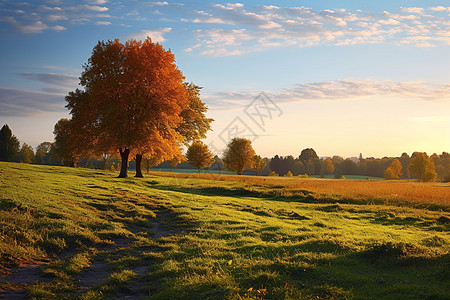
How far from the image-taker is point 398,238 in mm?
15273

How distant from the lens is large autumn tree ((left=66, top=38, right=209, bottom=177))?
3419cm

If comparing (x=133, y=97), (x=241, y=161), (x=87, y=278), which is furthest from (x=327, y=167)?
(x=87, y=278)

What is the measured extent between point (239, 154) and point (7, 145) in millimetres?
63539

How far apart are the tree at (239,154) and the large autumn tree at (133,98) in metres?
56.7

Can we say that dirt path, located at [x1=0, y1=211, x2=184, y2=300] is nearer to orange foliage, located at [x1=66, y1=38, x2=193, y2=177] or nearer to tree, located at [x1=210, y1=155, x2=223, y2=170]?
orange foliage, located at [x1=66, y1=38, x2=193, y2=177]

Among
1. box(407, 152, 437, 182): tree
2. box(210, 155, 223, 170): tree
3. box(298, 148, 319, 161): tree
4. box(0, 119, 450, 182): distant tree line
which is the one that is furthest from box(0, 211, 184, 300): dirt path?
box(298, 148, 319, 161): tree

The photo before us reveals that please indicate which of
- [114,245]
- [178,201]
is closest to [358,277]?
[114,245]

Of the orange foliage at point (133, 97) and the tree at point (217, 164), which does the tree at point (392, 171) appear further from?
the orange foliage at point (133, 97)

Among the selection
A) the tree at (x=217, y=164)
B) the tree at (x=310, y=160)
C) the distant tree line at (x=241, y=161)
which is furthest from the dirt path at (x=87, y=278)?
the tree at (x=310, y=160)

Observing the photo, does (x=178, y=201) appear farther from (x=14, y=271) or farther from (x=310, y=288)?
(x=310, y=288)

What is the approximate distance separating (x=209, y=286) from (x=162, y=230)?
8.85 m

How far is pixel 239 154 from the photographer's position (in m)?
93.2

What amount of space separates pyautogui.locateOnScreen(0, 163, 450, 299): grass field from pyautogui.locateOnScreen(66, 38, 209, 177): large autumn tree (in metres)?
13.0

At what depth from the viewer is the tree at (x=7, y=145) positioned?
91000 millimetres
